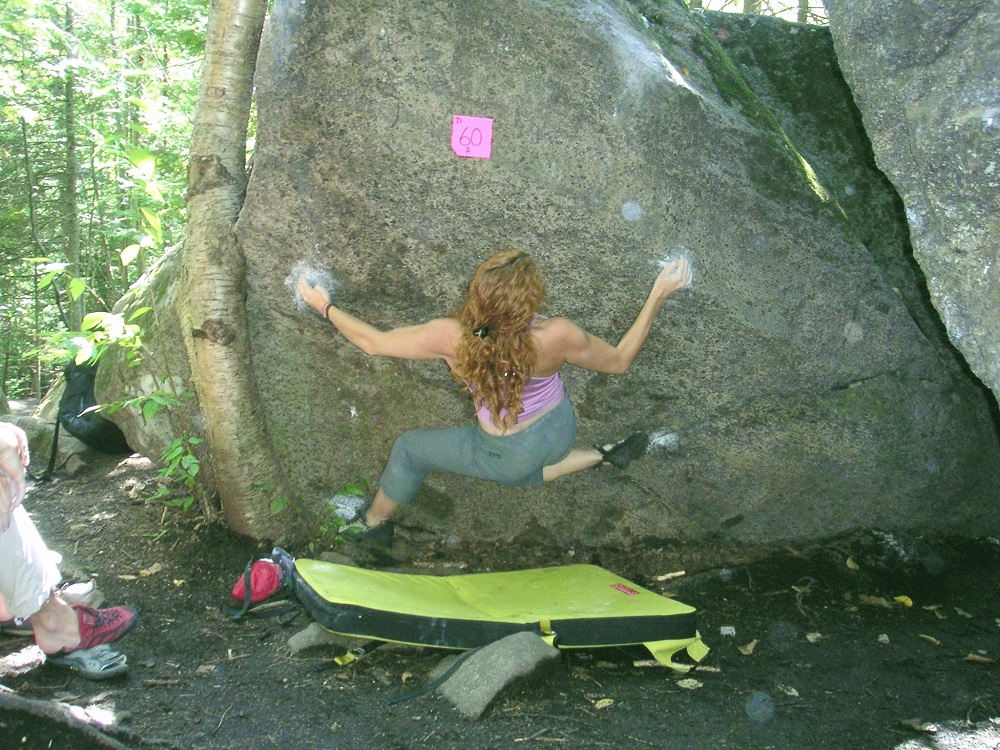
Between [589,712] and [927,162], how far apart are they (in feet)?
9.16

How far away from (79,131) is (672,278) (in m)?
9.89

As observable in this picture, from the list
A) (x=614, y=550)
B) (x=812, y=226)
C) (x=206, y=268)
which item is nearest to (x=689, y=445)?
(x=614, y=550)

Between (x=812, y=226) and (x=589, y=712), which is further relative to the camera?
(x=812, y=226)

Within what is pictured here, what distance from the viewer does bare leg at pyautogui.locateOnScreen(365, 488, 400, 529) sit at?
4457 mm

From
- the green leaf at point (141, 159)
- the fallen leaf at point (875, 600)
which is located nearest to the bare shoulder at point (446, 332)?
the green leaf at point (141, 159)

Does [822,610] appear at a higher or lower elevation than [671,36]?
lower

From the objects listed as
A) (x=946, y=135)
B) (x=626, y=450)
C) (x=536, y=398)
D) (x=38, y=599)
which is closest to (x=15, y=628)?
(x=38, y=599)

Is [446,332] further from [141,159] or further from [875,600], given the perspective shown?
[875,600]

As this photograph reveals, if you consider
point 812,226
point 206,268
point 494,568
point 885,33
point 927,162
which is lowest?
point 494,568

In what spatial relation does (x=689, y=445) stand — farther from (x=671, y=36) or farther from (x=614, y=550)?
(x=671, y=36)

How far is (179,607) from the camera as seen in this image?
13.2ft

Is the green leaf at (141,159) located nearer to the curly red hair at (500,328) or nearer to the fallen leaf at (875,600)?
the curly red hair at (500,328)

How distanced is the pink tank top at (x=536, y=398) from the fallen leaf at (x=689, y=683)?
1.44 meters

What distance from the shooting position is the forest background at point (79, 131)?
838cm
